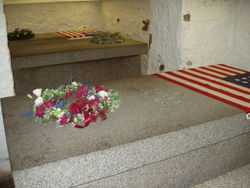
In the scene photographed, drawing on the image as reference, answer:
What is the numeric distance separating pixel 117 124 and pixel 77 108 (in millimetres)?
210

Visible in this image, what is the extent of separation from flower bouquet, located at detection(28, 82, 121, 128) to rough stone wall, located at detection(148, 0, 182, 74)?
1211 millimetres

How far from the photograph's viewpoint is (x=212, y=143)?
148 centimetres

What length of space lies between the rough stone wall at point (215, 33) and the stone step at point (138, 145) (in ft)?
2.98

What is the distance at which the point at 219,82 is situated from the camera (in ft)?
6.66

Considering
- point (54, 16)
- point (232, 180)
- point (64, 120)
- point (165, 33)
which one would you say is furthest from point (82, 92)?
point (54, 16)

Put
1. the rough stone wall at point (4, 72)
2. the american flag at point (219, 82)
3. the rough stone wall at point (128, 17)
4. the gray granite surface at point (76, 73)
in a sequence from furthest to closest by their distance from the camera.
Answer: the rough stone wall at point (128, 17) < the gray granite surface at point (76, 73) < the rough stone wall at point (4, 72) < the american flag at point (219, 82)

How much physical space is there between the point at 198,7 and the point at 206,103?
1116 millimetres

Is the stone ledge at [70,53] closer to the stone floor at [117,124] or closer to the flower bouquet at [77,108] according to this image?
the stone floor at [117,124]

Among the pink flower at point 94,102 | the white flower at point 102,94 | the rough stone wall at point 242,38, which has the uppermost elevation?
the rough stone wall at point 242,38

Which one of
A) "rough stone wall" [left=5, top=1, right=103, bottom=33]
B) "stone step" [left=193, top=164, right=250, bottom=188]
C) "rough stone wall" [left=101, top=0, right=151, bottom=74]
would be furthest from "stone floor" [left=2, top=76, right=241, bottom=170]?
"rough stone wall" [left=5, top=1, right=103, bottom=33]

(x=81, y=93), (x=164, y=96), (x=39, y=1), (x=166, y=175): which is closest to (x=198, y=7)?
(x=164, y=96)

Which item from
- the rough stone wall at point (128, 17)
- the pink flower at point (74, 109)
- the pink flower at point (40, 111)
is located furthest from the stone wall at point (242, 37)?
the pink flower at point (40, 111)

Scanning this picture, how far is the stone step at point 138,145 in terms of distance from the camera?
1.14 meters

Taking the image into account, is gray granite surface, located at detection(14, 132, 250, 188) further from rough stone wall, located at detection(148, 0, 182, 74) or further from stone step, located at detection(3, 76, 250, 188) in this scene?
rough stone wall, located at detection(148, 0, 182, 74)
